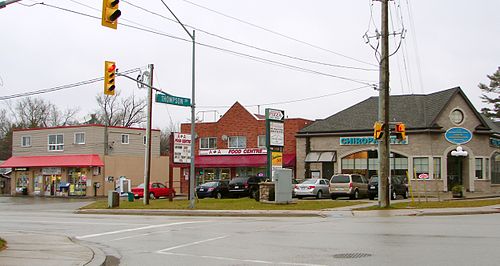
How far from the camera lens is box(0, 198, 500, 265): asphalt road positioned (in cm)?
1072

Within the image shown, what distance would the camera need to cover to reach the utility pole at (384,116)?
25.8m

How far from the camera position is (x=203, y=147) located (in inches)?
2064

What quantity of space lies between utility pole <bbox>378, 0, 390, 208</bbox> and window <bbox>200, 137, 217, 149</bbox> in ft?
90.1

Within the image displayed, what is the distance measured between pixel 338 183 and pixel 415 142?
9984 millimetres

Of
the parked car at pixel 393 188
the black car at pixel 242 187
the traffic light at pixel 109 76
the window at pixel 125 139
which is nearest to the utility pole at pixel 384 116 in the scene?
the parked car at pixel 393 188

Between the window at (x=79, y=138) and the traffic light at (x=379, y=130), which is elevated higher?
the window at (x=79, y=138)

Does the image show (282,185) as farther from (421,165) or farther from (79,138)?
(79,138)

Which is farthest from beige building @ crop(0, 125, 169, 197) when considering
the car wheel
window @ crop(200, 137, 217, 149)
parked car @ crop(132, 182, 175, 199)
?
the car wheel

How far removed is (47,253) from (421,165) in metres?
33.7

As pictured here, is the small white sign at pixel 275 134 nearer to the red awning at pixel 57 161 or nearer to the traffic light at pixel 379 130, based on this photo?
the traffic light at pixel 379 130

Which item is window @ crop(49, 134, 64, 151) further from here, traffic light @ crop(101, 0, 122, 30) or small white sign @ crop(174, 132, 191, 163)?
traffic light @ crop(101, 0, 122, 30)

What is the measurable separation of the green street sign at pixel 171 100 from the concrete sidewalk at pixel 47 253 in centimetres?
1240

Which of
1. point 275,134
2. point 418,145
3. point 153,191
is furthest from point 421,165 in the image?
point 153,191

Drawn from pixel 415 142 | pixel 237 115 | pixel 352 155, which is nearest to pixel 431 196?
pixel 415 142
